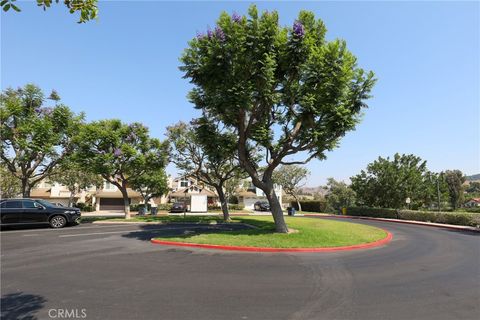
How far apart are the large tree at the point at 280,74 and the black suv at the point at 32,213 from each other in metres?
11.8

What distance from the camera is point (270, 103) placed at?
13719 millimetres

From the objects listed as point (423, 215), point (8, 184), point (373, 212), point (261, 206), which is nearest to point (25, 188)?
point (8, 184)

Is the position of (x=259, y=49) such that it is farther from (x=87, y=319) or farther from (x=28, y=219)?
(x=28, y=219)

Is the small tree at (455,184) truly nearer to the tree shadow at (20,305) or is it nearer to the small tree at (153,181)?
the small tree at (153,181)

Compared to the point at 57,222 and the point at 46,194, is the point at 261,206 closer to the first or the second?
the point at 57,222

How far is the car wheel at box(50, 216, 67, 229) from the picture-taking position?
17705 mm

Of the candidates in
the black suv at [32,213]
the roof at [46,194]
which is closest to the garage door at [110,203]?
the roof at [46,194]

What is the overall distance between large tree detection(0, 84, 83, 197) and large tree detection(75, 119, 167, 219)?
1.77m

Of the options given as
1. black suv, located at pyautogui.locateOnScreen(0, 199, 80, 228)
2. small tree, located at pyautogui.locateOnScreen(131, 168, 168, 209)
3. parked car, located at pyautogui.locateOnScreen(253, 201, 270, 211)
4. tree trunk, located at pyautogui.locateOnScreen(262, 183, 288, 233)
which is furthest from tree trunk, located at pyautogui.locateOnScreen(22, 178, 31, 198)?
parked car, located at pyautogui.locateOnScreen(253, 201, 270, 211)

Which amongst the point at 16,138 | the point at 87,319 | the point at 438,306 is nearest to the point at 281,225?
the point at 438,306

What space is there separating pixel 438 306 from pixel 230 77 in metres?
10.8

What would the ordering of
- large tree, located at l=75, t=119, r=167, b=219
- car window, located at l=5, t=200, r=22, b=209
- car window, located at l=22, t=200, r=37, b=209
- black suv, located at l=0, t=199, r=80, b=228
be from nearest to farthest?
black suv, located at l=0, t=199, r=80, b=228 < car window, located at l=5, t=200, r=22, b=209 < car window, located at l=22, t=200, r=37, b=209 < large tree, located at l=75, t=119, r=167, b=219

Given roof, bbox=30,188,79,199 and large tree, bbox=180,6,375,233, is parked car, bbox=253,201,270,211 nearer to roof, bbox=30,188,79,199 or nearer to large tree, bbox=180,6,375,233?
roof, bbox=30,188,79,199

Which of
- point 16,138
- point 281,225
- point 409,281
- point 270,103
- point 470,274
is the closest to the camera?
point 409,281
